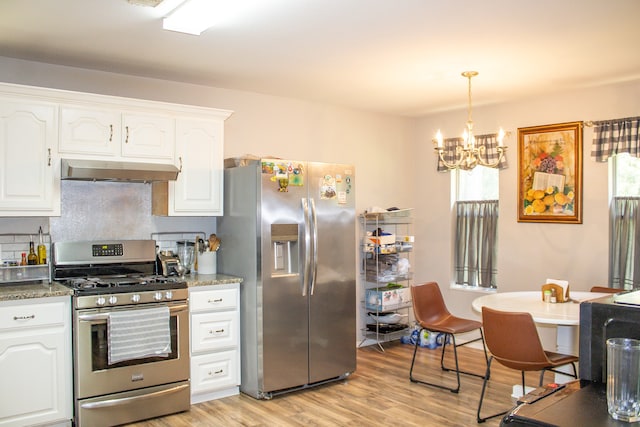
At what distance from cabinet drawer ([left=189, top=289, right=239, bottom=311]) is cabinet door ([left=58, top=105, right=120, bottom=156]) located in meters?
1.18

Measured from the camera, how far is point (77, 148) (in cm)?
377

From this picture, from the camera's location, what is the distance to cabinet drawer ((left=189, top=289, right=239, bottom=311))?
405 cm

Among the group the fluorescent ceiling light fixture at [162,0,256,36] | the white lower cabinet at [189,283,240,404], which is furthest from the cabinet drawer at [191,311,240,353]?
the fluorescent ceiling light fixture at [162,0,256,36]

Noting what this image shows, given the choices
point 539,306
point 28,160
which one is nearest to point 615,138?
point 539,306

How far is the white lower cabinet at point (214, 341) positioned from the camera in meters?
4.04

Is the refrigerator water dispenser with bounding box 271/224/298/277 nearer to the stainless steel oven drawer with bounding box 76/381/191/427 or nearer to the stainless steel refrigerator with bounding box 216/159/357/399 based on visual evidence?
the stainless steel refrigerator with bounding box 216/159/357/399

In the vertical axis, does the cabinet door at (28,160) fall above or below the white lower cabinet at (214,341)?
above

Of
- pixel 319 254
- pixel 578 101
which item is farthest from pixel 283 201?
pixel 578 101

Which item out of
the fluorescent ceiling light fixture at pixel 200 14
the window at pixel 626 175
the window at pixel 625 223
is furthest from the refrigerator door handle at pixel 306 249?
the window at pixel 626 175

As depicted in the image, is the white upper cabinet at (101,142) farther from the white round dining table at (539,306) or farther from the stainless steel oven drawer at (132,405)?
the white round dining table at (539,306)

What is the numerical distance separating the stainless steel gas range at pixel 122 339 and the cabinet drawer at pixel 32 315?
0.29 ft

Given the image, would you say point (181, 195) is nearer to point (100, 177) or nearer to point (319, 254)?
point (100, 177)

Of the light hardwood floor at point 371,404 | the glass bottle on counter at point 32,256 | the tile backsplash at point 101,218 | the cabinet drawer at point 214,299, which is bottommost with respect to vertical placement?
the light hardwood floor at point 371,404

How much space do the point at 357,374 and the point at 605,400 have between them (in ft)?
11.5
